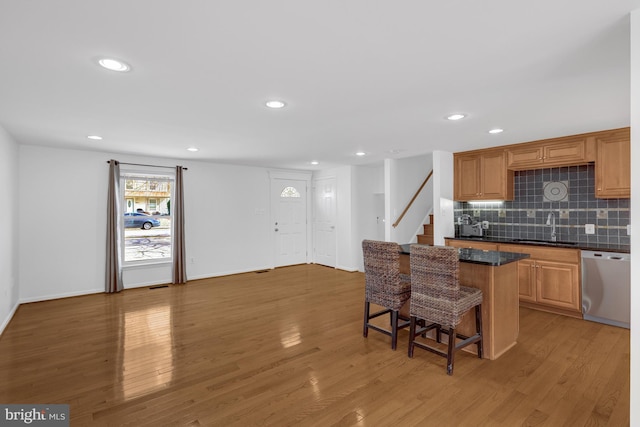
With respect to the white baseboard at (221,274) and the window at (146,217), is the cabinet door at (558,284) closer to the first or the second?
the white baseboard at (221,274)

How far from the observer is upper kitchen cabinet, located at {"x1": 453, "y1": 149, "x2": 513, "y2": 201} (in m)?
4.84

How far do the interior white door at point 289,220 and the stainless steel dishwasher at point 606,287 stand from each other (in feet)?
17.9

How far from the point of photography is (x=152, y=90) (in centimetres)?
252

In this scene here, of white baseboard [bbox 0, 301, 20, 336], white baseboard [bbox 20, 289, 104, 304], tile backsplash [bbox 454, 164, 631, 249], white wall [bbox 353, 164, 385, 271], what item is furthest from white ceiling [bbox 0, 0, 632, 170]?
white wall [bbox 353, 164, 385, 271]

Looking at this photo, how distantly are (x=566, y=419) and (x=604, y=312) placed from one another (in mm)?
2411

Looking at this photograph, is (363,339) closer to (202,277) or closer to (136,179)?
(202,277)

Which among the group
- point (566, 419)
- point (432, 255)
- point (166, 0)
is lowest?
point (566, 419)

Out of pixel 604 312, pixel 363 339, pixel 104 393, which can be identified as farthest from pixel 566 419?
pixel 104 393

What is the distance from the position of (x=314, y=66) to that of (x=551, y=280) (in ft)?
13.5

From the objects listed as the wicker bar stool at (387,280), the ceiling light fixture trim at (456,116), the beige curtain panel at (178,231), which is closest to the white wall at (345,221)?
the beige curtain panel at (178,231)

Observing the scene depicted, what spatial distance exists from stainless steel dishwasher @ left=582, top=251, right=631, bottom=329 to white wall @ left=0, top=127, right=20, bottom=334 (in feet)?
22.7

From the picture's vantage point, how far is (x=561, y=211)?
4.57 m

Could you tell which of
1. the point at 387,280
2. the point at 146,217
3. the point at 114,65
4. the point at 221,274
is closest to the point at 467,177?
the point at 387,280

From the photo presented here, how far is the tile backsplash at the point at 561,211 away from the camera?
4.14 metres
